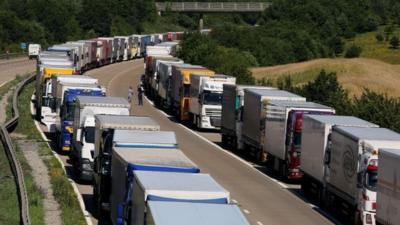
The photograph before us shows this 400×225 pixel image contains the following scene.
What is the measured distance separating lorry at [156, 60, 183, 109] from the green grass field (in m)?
56.9

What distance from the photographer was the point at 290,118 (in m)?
39.0

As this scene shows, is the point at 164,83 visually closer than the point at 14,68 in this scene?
Yes

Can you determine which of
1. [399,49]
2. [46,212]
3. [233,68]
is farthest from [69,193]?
[399,49]

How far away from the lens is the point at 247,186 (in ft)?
124

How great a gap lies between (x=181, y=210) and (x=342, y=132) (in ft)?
51.5

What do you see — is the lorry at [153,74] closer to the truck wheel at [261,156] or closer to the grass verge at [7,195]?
the truck wheel at [261,156]

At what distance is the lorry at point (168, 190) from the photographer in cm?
1850

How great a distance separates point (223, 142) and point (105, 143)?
23088mm

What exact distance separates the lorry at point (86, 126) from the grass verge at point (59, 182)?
0.77m

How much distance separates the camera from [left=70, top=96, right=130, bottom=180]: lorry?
3559 centimetres

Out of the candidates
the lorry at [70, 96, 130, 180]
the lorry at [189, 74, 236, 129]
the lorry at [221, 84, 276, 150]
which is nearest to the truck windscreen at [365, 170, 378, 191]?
the lorry at [70, 96, 130, 180]

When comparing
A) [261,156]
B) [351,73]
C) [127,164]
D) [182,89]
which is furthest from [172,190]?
[351,73]

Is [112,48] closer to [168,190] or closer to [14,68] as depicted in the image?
[14,68]

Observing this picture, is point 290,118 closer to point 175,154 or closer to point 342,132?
point 342,132
